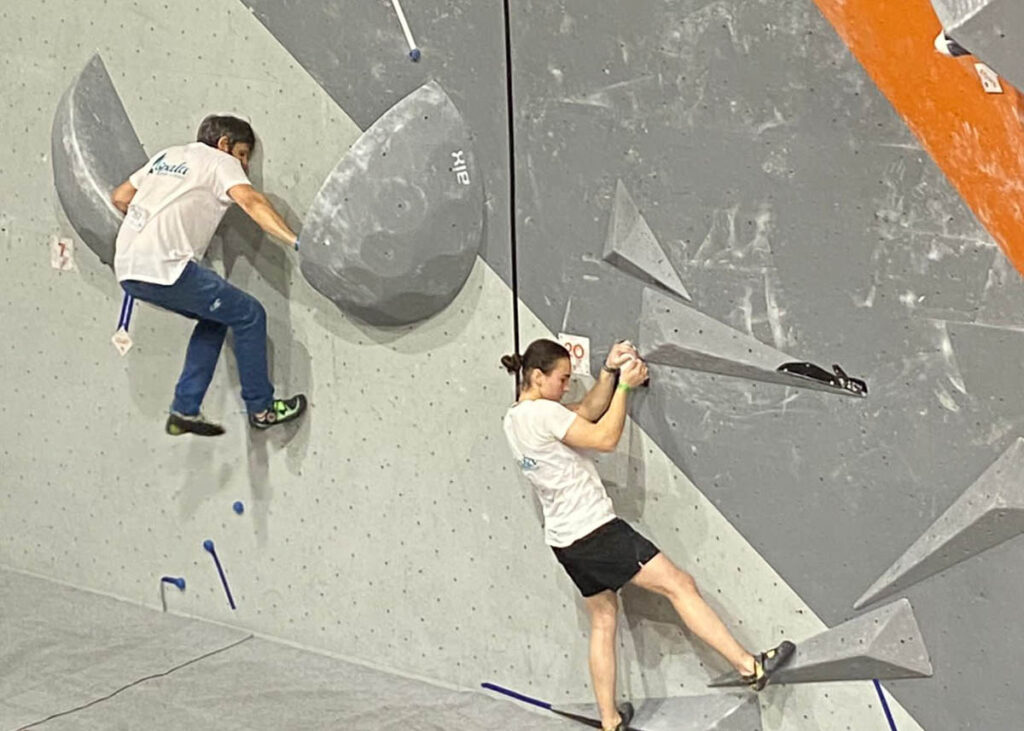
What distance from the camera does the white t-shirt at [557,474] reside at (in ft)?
11.6

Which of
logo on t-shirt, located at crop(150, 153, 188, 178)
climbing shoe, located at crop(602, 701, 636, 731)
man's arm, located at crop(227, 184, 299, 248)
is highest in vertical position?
logo on t-shirt, located at crop(150, 153, 188, 178)

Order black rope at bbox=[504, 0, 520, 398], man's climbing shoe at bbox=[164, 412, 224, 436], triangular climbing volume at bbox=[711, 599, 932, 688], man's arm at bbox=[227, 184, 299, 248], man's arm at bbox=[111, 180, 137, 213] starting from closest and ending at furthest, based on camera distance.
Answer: triangular climbing volume at bbox=[711, 599, 932, 688] → black rope at bbox=[504, 0, 520, 398] → man's arm at bbox=[227, 184, 299, 248] → man's arm at bbox=[111, 180, 137, 213] → man's climbing shoe at bbox=[164, 412, 224, 436]

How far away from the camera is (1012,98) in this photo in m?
2.89

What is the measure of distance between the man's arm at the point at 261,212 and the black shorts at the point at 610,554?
41.3 inches

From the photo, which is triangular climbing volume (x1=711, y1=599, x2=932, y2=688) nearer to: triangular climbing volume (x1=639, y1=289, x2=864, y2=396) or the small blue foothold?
triangular climbing volume (x1=639, y1=289, x2=864, y2=396)

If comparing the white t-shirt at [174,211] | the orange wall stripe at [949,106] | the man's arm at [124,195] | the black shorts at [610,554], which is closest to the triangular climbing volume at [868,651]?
the black shorts at [610,554]

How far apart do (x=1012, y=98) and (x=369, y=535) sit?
2.06m

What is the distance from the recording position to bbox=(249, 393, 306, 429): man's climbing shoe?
4152 mm

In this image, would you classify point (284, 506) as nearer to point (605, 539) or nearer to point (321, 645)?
point (321, 645)

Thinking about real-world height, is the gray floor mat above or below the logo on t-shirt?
below

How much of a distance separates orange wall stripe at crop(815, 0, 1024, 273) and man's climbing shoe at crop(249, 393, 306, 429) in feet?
5.92

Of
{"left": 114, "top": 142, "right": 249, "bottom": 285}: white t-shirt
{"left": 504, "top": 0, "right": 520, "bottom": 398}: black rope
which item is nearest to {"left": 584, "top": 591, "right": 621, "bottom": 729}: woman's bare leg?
{"left": 504, "top": 0, "right": 520, "bottom": 398}: black rope

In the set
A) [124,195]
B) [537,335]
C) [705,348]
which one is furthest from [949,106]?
[124,195]

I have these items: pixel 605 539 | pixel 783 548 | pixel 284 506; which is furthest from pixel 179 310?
pixel 783 548
